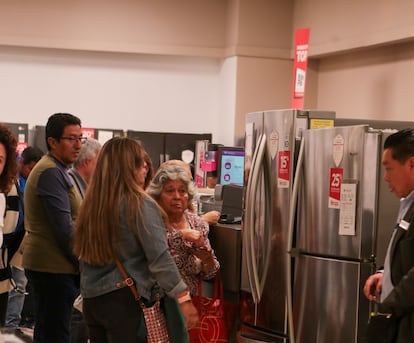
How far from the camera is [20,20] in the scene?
30.9 feet

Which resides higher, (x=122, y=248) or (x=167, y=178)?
(x=167, y=178)

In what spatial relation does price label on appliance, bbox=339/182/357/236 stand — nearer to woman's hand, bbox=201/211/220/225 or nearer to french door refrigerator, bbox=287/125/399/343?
french door refrigerator, bbox=287/125/399/343

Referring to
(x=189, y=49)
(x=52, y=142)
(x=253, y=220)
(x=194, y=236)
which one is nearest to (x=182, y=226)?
(x=194, y=236)

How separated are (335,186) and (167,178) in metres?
0.88

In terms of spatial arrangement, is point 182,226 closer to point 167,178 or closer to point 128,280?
point 167,178

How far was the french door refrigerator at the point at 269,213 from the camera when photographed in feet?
13.7

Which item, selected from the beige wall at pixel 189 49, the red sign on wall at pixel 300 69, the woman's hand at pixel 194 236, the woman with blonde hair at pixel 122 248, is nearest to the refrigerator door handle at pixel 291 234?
the woman's hand at pixel 194 236

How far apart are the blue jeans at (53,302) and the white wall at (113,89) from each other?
19.5 feet

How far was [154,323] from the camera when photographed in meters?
3.22

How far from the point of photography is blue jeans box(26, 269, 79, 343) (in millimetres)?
4008

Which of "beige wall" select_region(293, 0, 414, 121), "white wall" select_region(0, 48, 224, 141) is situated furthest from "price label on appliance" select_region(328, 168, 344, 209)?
"white wall" select_region(0, 48, 224, 141)

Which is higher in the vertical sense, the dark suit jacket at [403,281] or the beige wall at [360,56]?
the beige wall at [360,56]

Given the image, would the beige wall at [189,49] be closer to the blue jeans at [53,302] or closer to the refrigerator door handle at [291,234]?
the refrigerator door handle at [291,234]

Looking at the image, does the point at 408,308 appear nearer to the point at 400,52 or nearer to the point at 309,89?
the point at 400,52
